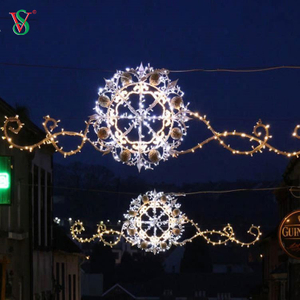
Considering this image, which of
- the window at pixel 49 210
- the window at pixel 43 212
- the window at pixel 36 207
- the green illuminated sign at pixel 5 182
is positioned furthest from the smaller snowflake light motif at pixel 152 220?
the window at pixel 49 210

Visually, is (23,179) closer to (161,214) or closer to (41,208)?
(41,208)

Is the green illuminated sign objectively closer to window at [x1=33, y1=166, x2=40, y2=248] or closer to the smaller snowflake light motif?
the smaller snowflake light motif

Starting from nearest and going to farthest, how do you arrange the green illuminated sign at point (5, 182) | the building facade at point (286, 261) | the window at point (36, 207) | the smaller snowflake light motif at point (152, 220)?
the green illuminated sign at point (5, 182) < the smaller snowflake light motif at point (152, 220) < the window at point (36, 207) < the building facade at point (286, 261)

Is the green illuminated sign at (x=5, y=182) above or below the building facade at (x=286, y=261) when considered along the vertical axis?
above

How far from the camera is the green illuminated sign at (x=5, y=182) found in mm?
18453

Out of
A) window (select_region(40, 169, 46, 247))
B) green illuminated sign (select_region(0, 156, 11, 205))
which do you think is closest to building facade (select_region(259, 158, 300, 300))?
window (select_region(40, 169, 46, 247))

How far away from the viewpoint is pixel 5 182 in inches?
729

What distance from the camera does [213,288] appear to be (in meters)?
93.4

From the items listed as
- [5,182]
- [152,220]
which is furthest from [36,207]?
[5,182]

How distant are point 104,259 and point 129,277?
11.5ft

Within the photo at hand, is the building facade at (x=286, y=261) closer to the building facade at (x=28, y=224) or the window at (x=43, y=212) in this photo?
the building facade at (x=28, y=224)

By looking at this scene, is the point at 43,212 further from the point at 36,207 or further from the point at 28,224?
the point at 28,224

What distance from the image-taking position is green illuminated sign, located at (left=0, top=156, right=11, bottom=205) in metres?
18.5

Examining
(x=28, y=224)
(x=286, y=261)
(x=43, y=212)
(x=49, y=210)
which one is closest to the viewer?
(x=28, y=224)
